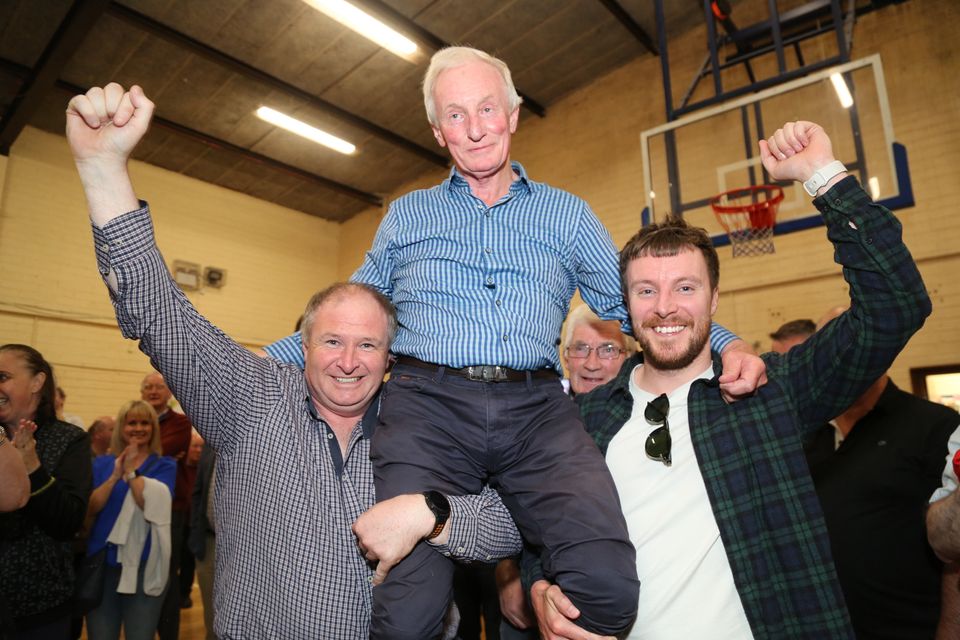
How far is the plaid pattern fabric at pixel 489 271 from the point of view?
1.89 m

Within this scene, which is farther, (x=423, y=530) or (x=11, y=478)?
(x=11, y=478)

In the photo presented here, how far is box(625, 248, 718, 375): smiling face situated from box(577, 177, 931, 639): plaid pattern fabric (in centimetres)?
17

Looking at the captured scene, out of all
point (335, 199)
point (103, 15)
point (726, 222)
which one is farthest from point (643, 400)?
point (335, 199)

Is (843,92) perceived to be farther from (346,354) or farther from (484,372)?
(346,354)

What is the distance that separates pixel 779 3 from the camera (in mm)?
7660

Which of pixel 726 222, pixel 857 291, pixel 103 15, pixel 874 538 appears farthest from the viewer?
pixel 103 15

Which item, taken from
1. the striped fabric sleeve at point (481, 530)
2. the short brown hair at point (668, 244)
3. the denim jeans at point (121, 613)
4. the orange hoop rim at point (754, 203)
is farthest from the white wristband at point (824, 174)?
the orange hoop rim at point (754, 203)

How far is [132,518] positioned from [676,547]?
3.51 metres

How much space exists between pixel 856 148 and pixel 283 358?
5.35 meters

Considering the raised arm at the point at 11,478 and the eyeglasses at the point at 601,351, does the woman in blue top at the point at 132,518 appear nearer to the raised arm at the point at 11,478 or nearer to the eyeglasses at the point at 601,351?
the raised arm at the point at 11,478

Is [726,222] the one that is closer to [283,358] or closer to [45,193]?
[283,358]

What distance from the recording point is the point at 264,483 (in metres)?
1.79

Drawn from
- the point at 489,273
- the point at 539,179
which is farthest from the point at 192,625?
the point at 539,179

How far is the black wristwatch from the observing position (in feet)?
5.10
